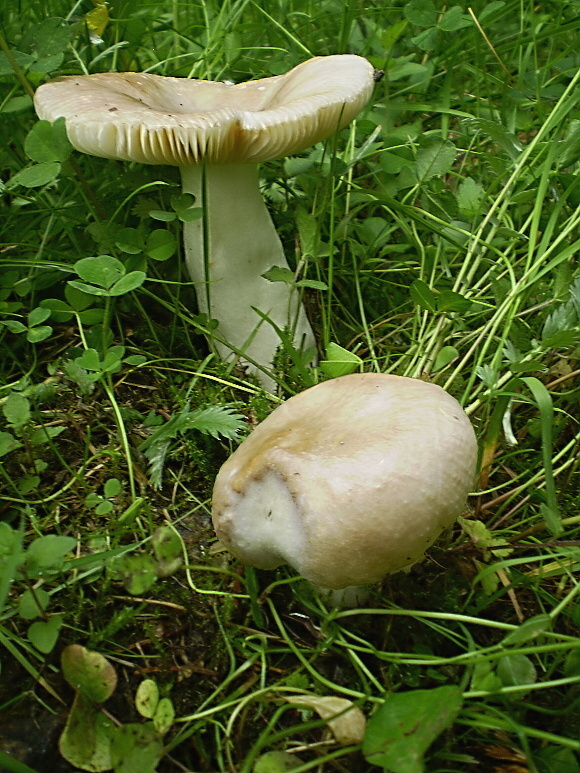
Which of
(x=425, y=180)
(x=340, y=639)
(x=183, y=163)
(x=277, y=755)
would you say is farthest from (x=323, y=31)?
(x=277, y=755)

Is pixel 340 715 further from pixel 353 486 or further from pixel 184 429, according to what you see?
pixel 184 429

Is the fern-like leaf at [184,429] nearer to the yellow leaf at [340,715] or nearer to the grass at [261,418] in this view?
the grass at [261,418]

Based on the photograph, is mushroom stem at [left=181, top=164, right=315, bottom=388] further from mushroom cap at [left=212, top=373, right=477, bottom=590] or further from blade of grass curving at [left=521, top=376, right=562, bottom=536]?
blade of grass curving at [left=521, top=376, right=562, bottom=536]

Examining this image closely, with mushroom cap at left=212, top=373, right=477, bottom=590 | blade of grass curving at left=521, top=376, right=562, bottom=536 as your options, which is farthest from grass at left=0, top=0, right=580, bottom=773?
mushroom cap at left=212, top=373, right=477, bottom=590

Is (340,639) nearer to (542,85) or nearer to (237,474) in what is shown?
(237,474)

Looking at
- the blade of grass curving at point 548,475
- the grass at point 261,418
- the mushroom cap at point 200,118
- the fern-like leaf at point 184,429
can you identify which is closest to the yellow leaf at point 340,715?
the grass at point 261,418

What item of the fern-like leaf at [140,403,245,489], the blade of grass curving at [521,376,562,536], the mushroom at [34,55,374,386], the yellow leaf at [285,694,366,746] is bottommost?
the yellow leaf at [285,694,366,746]
